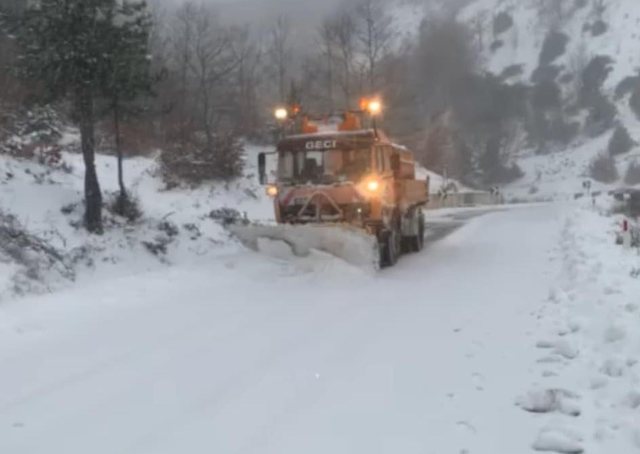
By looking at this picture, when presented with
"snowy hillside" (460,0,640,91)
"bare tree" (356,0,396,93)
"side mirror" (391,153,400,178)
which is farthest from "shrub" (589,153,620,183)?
"side mirror" (391,153,400,178)

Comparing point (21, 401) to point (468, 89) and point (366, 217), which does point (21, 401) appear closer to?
point (366, 217)

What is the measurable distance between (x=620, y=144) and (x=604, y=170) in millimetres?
7512

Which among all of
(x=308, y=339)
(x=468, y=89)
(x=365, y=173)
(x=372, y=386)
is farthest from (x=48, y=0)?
(x=468, y=89)

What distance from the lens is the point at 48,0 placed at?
557 inches

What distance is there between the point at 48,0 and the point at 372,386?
1116 cm

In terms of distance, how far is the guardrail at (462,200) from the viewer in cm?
4891

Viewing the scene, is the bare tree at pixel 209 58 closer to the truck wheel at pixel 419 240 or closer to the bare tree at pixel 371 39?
the bare tree at pixel 371 39

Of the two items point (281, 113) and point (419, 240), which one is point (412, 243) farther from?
point (281, 113)

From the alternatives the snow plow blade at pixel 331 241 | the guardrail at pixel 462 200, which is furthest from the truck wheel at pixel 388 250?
the guardrail at pixel 462 200

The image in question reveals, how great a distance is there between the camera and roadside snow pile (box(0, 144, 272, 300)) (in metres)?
11.3

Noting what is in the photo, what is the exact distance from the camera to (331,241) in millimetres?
12938

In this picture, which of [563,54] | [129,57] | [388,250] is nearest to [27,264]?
[129,57]

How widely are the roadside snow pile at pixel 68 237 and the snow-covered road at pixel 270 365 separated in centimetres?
106

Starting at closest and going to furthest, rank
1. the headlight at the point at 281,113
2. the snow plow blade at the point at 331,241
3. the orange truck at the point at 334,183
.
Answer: the snow plow blade at the point at 331,241 → the orange truck at the point at 334,183 → the headlight at the point at 281,113
